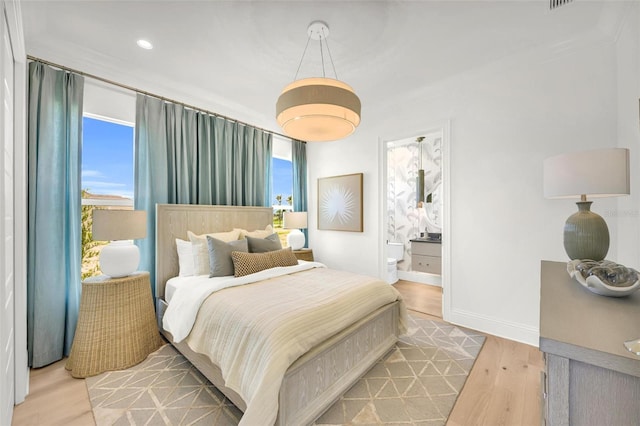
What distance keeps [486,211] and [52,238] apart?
409 centimetres

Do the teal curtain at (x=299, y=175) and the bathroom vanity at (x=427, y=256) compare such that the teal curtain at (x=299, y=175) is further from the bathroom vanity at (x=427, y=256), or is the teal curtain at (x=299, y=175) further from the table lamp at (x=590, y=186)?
the table lamp at (x=590, y=186)

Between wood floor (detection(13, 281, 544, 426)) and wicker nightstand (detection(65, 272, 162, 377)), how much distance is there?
0.52ft

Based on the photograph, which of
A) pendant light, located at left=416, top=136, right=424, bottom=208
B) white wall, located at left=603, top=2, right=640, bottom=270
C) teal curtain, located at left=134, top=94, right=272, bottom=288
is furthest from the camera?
pendant light, located at left=416, top=136, right=424, bottom=208

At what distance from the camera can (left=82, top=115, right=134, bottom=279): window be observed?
261 centimetres

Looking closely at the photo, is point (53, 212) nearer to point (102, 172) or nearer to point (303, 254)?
point (102, 172)

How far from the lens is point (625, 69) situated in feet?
6.53

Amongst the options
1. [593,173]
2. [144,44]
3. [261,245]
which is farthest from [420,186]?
[144,44]

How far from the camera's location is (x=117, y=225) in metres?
2.24

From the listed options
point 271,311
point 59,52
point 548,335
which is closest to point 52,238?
point 59,52

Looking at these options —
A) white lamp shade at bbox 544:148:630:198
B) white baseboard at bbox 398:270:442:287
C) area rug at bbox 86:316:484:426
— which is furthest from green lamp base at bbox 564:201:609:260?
white baseboard at bbox 398:270:442:287

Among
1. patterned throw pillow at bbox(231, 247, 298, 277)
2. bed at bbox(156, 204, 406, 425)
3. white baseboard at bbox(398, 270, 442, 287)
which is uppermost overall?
patterned throw pillow at bbox(231, 247, 298, 277)

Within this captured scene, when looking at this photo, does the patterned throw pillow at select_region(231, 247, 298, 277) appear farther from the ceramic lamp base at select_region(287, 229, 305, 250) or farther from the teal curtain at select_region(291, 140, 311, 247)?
the teal curtain at select_region(291, 140, 311, 247)

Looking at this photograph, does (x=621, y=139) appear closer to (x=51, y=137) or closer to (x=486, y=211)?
(x=486, y=211)

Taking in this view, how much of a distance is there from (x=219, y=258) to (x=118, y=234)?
2.76ft
